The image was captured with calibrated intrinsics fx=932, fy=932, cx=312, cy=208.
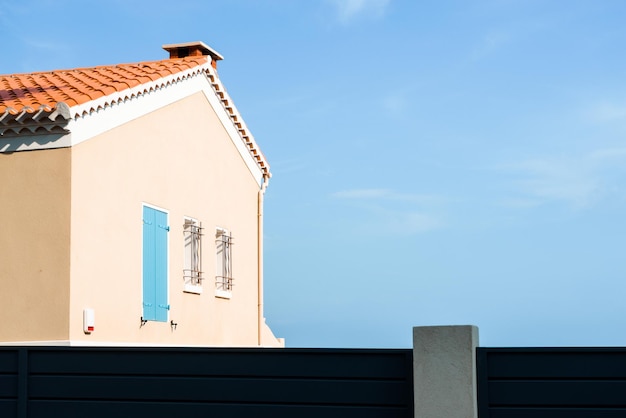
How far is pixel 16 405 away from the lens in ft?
32.1

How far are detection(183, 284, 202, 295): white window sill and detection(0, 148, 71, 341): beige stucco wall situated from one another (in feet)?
12.3

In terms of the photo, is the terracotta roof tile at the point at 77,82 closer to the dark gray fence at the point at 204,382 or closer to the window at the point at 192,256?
the window at the point at 192,256

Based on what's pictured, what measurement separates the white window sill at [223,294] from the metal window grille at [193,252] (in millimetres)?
886

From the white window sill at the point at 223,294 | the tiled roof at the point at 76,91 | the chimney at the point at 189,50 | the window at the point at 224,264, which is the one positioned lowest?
the white window sill at the point at 223,294

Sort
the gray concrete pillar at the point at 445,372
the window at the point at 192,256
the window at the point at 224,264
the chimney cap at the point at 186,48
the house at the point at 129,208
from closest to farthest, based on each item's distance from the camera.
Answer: the gray concrete pillar at the point at 445,372 → the house at the point at 129,208 → the window at the point at 192,256 → the window at the point at 224,264 → the chimney cap at the point at 186,48

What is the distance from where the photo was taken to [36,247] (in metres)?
13.7

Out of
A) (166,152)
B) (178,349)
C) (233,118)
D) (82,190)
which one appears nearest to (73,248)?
(82,190)

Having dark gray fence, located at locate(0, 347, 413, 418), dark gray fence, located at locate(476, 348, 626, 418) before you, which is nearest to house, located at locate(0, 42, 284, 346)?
dark gray fence, located at locate(0, 347, 413, 418)

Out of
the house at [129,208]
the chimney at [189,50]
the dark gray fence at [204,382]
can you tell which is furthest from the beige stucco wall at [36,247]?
the chimney at [189,50]

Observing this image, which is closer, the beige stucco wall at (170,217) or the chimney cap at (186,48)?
the beige stucco wall at (170,217)

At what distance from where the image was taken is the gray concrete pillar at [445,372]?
27.1 feet

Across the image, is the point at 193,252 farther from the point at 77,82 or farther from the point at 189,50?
the point at 189,50

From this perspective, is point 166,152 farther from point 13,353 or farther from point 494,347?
point 494,347

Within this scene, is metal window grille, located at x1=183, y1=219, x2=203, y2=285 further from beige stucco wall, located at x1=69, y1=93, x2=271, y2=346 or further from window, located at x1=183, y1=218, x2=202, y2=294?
beige stucco wall, located at x1=69, y1=93, x2=271, y2=346
